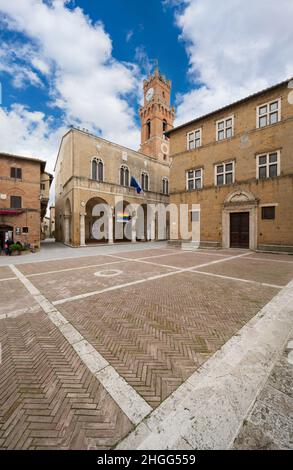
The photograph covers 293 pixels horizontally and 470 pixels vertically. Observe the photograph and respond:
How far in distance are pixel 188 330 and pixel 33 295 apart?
15.8 ft

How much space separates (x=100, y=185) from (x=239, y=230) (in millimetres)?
16259

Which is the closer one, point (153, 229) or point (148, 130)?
point (153, 229)

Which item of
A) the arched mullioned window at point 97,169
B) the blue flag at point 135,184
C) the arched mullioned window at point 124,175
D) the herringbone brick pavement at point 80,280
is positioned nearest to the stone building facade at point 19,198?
the arched mullioned window at point 97,169

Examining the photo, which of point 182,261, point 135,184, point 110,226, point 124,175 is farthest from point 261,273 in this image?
point 124,175

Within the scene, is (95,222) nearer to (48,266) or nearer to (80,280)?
(48,266)

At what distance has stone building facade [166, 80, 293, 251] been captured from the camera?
14.5m

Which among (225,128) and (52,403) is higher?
(225,128)

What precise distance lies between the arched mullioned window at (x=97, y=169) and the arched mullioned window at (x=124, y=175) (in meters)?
3.14

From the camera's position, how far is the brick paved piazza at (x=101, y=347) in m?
2.04

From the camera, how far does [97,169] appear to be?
23297 mm

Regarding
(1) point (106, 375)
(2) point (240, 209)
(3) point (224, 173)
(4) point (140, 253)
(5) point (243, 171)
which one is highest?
(3) point (224, 173)

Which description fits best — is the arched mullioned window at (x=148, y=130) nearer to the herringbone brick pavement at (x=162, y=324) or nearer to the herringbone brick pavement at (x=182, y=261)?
the herringbone brick pavement at (x=182, y=261)

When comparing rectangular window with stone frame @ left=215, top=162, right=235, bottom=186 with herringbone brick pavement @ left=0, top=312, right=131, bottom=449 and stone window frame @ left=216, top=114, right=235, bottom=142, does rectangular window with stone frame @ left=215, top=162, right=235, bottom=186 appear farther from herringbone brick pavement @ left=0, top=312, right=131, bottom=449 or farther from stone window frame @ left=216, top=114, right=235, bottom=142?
herringbone brick pavement @ left=0, top=312, right=131, bottom=449
